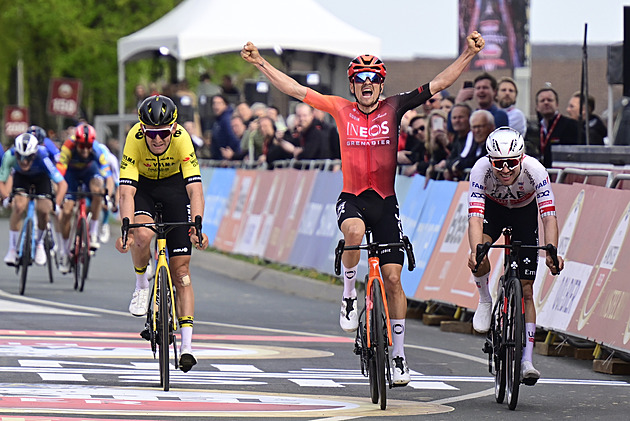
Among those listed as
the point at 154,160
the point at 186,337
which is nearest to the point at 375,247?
the point at 186,337

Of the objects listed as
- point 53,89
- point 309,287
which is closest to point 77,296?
point 309,287

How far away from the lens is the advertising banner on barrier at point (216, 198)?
84.5 feet

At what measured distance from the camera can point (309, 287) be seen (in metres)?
19.5

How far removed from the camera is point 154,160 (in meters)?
11.0

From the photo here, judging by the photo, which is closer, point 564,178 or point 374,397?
point 374,397

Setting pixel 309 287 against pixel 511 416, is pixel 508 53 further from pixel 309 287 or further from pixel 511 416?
pixel 511 416

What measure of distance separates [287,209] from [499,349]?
11775 mm

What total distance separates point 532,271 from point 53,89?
3857 centimetres

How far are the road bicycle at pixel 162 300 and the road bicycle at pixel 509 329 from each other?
206cm

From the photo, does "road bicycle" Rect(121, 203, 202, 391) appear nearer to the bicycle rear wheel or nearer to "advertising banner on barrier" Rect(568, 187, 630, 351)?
"advertising banner on barrier" Rect(568, 187, 630, 351)

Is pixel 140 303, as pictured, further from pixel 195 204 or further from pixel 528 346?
pixel 528 346

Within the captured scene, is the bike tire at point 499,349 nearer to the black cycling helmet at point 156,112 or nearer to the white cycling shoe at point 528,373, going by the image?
the white cycling shoe at point 528,373

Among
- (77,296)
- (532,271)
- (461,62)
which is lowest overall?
(77,296)

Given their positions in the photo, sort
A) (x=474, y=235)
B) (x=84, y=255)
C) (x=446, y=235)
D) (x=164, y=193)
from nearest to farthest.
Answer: (x=474, y=235) < (x=164, y=193) < (x=446, y=235) < (x=84, y=255)
